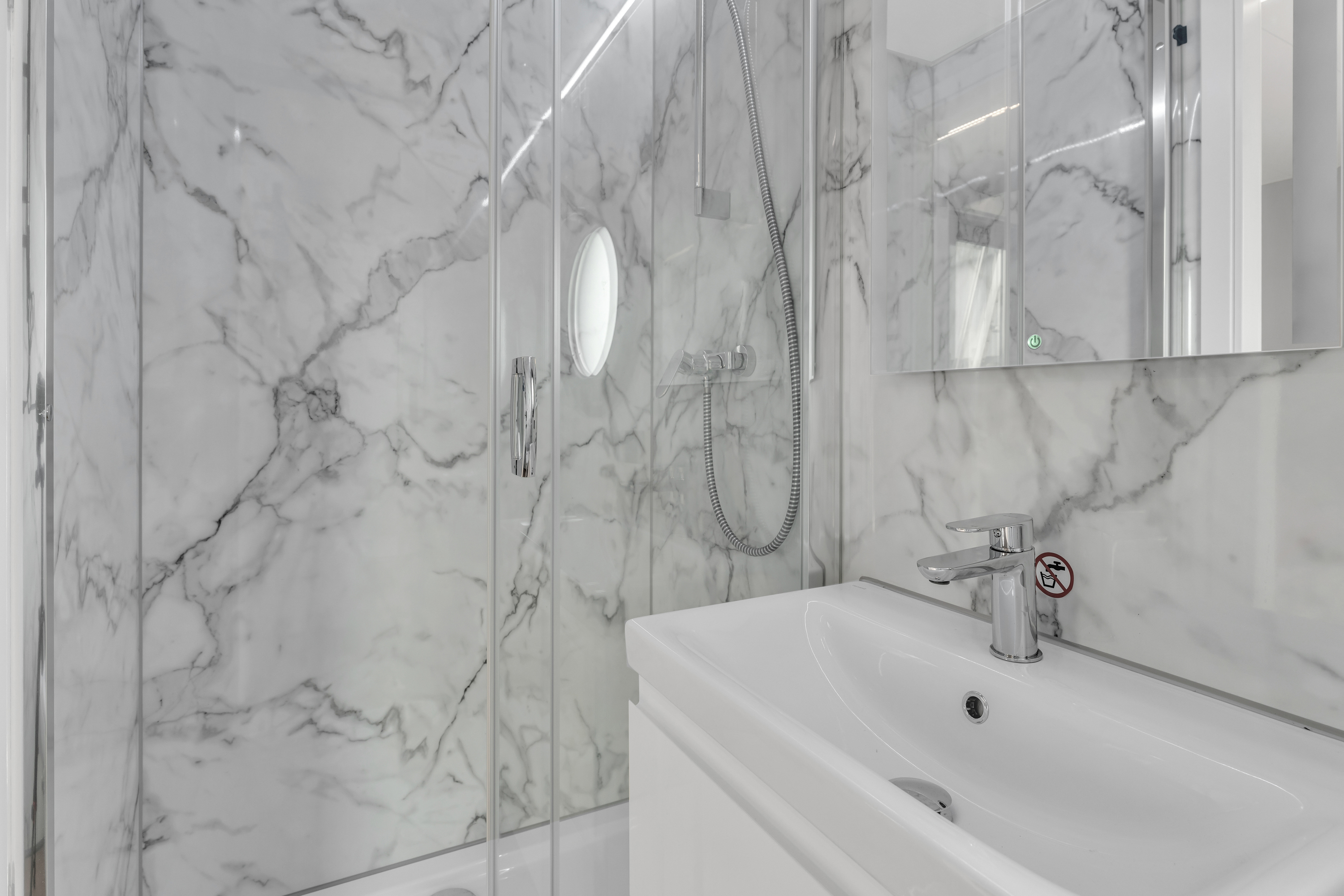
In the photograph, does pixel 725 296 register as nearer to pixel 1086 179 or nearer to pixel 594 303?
pixel 594 303

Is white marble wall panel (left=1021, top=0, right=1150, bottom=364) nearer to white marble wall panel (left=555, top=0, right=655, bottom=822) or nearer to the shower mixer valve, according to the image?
the shower mixer valve

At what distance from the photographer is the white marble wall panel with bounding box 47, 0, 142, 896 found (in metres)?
0.83

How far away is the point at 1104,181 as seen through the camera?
2.25ft

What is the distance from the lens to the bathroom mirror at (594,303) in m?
0.98

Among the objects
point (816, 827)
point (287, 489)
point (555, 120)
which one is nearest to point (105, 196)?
point (287, 489)

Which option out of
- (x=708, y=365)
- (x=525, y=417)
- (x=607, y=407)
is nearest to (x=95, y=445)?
(x=525, y=417)

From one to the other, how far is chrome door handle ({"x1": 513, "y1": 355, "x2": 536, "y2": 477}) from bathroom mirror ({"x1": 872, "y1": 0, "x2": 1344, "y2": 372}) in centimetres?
53

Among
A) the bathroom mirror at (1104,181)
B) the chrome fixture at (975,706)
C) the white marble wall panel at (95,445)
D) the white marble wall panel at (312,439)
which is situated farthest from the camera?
the white marble wall panel at (312,439)

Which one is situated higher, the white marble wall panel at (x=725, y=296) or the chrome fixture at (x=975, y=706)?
the white marble wall panel at (x=725, y=296)

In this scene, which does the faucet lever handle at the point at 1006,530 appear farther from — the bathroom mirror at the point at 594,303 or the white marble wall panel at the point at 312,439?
the white marble wall panel at the point at 312,439

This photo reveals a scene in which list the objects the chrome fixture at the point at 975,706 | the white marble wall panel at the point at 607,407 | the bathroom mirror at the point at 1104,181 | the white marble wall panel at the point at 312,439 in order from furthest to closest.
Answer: the white marble wall panel at the point at 312,439, the white marble wall panel at the point at 607,407, the chrome fixture at the point at 975,706, the bathroom mirror at the point at 1104,181

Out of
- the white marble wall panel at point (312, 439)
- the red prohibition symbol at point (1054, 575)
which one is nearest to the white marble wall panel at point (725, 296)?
the red prohibition symbol at point (1054, 575)

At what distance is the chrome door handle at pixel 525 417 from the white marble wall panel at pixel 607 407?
9 cm

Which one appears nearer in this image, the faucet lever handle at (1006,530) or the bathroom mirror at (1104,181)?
the bathroom mirror at (1104,181)
